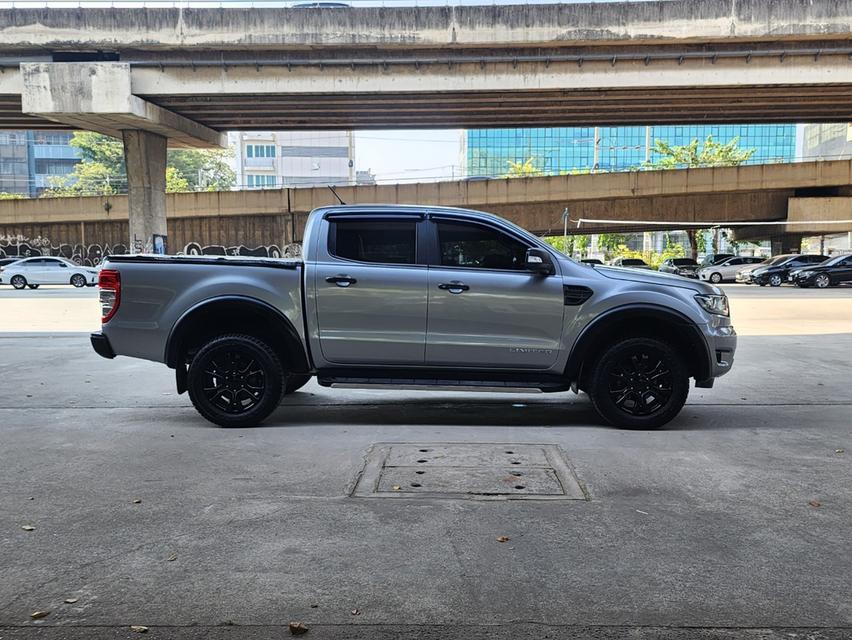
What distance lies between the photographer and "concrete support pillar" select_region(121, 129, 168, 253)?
114ft

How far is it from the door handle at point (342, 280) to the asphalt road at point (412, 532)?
1305mm

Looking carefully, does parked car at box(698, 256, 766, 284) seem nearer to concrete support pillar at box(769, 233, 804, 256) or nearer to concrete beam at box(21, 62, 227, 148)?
concrete support pillar at box(769, 233, 804, 256)

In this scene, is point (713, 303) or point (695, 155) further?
point (695, 155)

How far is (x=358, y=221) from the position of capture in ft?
21.9

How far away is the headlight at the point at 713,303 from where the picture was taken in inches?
256

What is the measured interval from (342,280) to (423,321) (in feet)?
2.62

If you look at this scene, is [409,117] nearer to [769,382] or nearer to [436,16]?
[436,16]

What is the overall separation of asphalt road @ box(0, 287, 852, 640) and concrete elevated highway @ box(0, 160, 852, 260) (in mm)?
37819

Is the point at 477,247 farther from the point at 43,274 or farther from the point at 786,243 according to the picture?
the point at 786,243

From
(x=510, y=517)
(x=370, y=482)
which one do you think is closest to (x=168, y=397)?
(x=370, y=482)

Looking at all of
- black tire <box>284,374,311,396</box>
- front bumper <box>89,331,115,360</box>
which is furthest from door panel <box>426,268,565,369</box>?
front bumper <box>89,331,115,360</box>

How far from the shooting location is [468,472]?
509 cm

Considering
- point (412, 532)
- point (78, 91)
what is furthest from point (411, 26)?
point (412, 532)

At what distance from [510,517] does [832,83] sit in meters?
32.2
